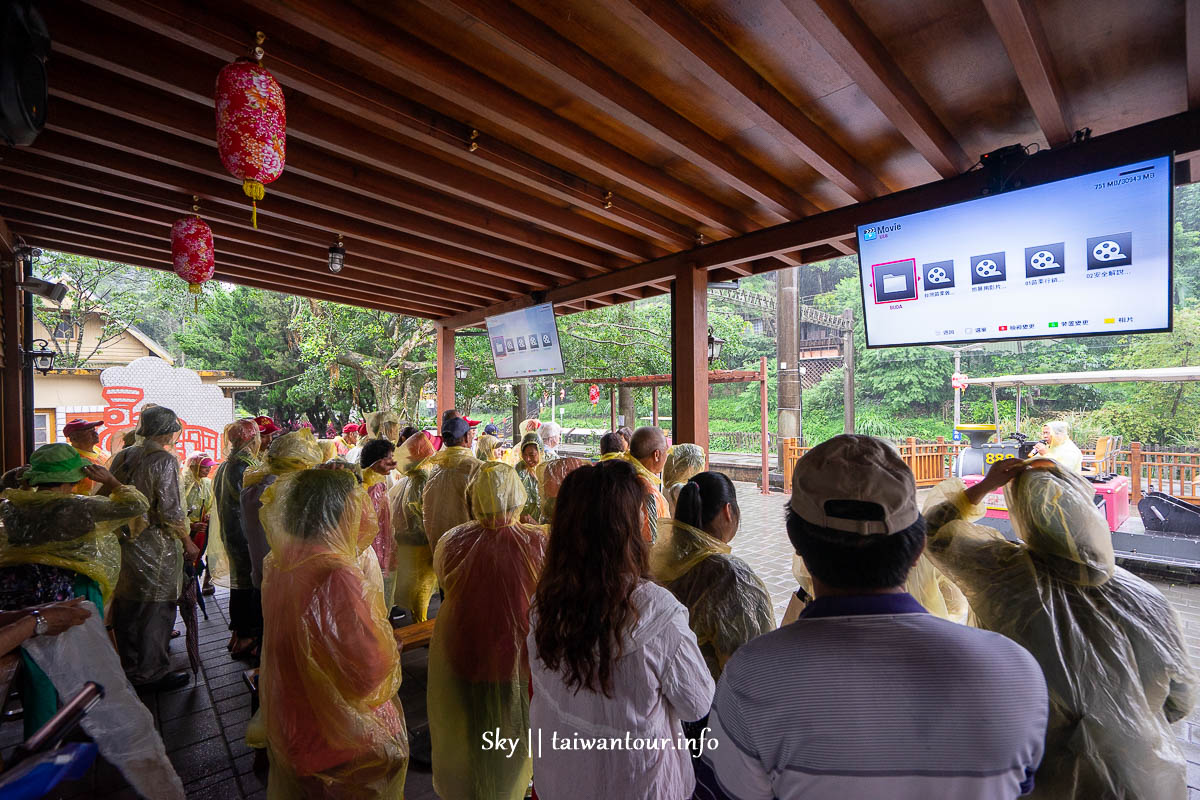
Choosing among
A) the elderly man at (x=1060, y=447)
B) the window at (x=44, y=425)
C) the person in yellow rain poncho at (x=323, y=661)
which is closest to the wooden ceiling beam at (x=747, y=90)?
the person in yellow rain poncho at (x=323, y=661)

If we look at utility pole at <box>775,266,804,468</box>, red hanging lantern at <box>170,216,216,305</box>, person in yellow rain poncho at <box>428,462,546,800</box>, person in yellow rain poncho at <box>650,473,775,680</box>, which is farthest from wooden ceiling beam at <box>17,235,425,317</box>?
utility pole at <box>775,266,804,468</box>

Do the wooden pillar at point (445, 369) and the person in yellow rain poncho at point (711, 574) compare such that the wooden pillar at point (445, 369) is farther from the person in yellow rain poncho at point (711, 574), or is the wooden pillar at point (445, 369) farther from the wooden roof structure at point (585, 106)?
the person in yellow rain poncho at point (711, 574)

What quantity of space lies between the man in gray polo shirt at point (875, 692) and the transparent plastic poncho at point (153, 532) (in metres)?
3.70

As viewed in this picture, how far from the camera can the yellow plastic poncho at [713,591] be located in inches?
64.6

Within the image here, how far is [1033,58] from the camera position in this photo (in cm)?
198

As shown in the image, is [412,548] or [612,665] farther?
[412,548]

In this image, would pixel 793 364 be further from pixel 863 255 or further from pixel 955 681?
pixel 955 681

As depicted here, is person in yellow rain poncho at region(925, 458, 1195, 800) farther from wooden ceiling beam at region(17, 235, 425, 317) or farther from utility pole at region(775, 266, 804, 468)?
utility pole at region(775, 266, 804, 468)

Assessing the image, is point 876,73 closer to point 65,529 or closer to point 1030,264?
point 1030,264

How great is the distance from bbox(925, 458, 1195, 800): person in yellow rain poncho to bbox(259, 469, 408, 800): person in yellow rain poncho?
74.8 inches

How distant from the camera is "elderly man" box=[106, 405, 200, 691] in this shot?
127 inches

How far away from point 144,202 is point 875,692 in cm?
474

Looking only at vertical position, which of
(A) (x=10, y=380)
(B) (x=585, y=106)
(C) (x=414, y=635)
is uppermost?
(B) (x=585, y=106)

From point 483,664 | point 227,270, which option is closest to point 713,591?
point 483,664
